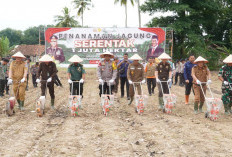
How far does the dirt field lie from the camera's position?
4680 mm

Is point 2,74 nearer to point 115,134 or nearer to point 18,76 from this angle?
point 18,76

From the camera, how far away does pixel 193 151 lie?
15.2 ft

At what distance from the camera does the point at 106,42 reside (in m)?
19.1

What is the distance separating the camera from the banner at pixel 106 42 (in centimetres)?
1894

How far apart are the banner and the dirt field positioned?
1085 cm

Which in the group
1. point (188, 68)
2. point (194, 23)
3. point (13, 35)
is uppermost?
point (13, 35)

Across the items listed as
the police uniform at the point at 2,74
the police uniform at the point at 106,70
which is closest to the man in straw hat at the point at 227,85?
the police uniform at the point at 106,70

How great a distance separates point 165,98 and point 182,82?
1035 cm

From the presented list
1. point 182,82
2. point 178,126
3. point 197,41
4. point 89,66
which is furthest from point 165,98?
point 197,41

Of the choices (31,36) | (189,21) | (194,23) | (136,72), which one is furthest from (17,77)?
(31,36)

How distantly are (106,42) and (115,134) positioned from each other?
14.0 m

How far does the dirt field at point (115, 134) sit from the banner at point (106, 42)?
427 inches

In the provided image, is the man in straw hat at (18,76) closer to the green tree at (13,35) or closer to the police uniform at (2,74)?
the police uniform at (2,74)

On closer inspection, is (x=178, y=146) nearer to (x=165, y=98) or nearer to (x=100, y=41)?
(x=165, y=98)
